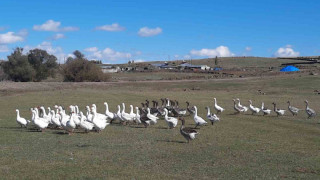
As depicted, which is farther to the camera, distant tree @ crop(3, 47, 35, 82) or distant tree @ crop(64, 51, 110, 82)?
distant tree @ crop(3, 47, 35, 82)

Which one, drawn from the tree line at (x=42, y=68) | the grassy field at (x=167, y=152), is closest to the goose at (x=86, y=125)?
the grassy field at (x=167, y=152)

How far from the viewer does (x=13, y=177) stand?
445 inches

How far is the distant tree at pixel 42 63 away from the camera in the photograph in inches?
3194

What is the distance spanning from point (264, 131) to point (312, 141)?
334 cm

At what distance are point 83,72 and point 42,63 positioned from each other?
43.2 ft

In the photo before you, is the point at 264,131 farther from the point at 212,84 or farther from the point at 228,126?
the point at 212,84

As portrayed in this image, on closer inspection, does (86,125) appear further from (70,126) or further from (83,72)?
(83,72)

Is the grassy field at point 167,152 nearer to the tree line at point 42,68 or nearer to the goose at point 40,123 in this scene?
→ the goose at point 40,123

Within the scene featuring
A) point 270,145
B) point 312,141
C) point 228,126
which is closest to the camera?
point 270,145

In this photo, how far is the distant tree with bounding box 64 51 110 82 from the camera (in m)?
73.5

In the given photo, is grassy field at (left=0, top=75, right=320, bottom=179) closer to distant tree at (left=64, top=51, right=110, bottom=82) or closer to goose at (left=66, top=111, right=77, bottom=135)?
goose at (left=66, top=111, right=77, bottom=135)

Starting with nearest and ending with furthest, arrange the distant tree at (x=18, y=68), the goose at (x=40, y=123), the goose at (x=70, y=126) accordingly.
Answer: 1. the goose at (x=70, y=126)
2. the goose at (x=40, y=123)
3. the distant tree at (x=18, y=68)

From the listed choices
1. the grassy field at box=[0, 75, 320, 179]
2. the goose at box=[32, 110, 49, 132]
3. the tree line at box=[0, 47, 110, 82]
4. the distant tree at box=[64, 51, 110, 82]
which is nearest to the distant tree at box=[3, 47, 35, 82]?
the tree line at box=[0, 47, 110, 82]

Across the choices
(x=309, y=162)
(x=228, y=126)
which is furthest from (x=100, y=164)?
(x=228, y=126)
